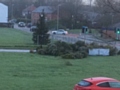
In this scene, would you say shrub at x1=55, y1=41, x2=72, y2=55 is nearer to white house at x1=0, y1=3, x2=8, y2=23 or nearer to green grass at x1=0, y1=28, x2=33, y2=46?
green grass at x1=0, y1=28, x2=33, y2=46

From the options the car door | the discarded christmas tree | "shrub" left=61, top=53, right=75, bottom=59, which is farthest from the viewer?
the discarded christmas tree

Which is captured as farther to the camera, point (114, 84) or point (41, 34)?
point (41, 34)

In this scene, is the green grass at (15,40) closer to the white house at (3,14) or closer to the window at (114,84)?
the window at (114,84)

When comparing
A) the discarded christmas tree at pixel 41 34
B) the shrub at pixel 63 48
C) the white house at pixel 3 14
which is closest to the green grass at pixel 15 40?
the discarded christmas tree at pixel 41 34

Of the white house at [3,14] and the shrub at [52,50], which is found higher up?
the white house at [3,14]

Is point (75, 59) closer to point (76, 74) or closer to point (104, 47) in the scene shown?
point (104, 47)

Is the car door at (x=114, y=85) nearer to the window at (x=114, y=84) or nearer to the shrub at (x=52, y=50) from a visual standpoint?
the window at (x=114, y=84)

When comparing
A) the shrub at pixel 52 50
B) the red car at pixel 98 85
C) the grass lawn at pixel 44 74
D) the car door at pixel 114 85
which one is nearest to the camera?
the red car at pixel 98 85

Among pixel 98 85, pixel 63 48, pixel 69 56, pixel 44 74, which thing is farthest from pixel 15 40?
pixel 98 85

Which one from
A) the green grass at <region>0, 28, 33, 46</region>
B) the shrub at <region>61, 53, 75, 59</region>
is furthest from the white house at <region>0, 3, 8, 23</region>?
the shrub at <region>61, 53, 75, 59</region>

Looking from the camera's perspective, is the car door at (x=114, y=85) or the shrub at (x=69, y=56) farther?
the shrub at (x=69, y=56)

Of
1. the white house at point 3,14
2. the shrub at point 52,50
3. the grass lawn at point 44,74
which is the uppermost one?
the white house at point 3,14

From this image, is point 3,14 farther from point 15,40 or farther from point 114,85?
point 114,85

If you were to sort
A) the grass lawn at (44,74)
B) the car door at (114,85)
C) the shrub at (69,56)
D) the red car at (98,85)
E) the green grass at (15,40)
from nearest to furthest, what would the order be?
the red car at (98,85) → the car door at (114,85) → the grass lawn at (44,74) → the shrub at (69,56) → the green grass at (15,40)
